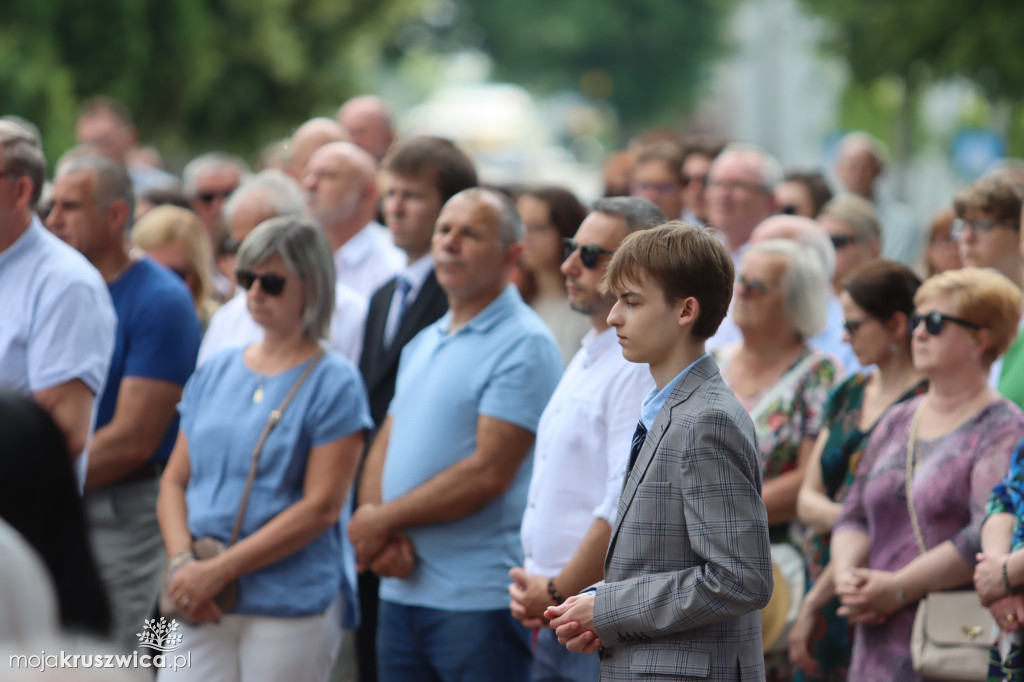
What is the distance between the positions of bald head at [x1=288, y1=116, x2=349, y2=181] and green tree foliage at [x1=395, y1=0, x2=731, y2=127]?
2881cm

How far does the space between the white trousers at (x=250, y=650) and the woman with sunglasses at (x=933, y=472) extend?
186 cm

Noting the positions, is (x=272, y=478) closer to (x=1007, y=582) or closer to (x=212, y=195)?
(x=1007, y=582)

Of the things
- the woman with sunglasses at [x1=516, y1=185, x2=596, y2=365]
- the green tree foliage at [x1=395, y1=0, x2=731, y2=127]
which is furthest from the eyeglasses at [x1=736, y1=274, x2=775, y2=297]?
the green tree foliage at [x1=395, y1=0, x2=731, y2=127]

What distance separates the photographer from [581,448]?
409 cm

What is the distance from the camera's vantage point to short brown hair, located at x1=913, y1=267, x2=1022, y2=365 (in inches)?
174

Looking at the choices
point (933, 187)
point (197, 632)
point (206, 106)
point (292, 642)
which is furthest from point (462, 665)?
point (933, 187)

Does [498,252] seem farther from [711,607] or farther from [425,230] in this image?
[711,607]

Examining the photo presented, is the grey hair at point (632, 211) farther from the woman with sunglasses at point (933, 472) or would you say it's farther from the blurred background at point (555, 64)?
the blurred background at point (555, 64)

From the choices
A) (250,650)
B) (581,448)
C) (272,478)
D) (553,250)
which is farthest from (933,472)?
(553,250)

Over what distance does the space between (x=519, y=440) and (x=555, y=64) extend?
33.6 meters

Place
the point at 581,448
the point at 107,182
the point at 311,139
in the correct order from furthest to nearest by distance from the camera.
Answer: the point at 311,139
the point at 107,182
the point at 581,448

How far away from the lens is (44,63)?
15.2 meters

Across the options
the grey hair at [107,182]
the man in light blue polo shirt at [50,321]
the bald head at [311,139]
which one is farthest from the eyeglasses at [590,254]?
the bald head at [311,139]

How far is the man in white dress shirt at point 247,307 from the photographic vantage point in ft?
18.6
